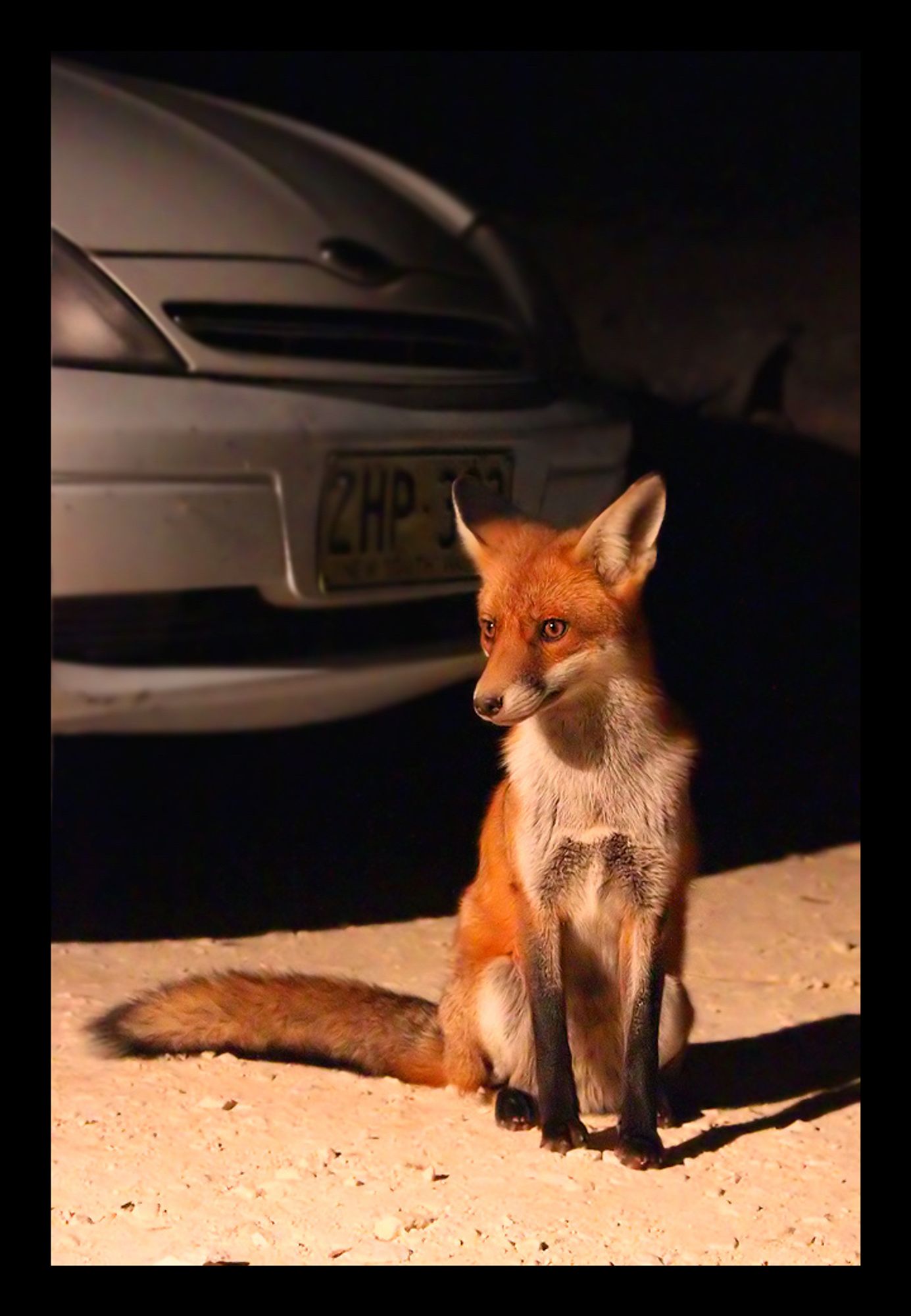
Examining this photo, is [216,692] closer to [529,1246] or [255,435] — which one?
[255,435]

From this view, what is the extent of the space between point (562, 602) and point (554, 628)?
0.04 meters

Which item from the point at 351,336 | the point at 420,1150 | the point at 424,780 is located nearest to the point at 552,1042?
the point at 420,1150

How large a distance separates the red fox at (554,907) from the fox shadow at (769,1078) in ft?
0.30

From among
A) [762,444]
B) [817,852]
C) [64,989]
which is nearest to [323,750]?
[64,989]

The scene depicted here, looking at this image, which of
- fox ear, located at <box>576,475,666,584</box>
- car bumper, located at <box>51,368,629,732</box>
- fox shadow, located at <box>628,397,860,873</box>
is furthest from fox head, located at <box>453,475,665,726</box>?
car bumper, located at <box>51,368,629,732</box>

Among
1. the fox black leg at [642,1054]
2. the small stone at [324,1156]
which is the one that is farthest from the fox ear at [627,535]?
the small stone at [324,1156]

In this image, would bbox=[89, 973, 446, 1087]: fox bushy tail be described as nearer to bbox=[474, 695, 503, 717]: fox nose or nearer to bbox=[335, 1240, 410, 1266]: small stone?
bbox=[335, 1240, 410, 1266]: small stone

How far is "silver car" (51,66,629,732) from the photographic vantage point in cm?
287

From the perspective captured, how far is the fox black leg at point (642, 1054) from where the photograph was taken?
2631 mm

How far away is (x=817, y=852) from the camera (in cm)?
357

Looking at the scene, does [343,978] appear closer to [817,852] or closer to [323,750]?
[323,750]

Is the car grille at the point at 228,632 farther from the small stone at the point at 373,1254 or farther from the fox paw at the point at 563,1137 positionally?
the small stone at the point at 373,1254

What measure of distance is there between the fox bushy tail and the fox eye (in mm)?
833

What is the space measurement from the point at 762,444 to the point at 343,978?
10.5 ft
